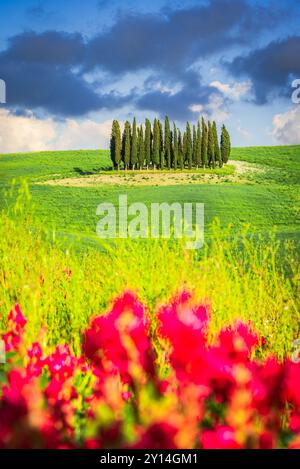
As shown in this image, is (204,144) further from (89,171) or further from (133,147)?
(89,171)

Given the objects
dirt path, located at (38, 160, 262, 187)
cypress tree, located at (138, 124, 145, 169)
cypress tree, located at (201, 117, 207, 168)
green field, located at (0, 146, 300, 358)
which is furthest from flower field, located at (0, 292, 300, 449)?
cypress tree, located at (201, 117, 207, 168)

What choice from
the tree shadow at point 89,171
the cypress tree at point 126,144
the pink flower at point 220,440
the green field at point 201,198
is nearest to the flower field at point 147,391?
the pink flower at point 220,440

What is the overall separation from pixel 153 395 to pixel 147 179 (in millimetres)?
20316

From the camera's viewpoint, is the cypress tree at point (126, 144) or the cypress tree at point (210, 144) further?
the cypress tree at point (210, 144)

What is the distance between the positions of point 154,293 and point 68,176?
72.7 ft

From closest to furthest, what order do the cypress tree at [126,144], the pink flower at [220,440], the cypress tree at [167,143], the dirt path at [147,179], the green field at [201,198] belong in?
1. the pink flower at [220,440]
2. the green field at [201,198]
3. the dirt path at [147,179]
4. the cypress tree at [167,143]
5. the cypress tree at [126,144]

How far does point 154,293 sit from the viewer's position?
3.29 metres

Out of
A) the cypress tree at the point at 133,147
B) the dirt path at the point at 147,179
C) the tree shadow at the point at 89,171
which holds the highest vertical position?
the cypress tree at the point at 133,147

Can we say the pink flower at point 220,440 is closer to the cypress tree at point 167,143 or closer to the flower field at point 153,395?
the flower field at point 153,395

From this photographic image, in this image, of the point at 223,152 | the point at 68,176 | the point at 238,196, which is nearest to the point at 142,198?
the point at 238,196

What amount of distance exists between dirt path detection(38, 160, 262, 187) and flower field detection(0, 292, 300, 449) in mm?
18137

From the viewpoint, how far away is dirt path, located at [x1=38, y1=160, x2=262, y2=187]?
2038 cm

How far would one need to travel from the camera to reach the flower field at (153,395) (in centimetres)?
112

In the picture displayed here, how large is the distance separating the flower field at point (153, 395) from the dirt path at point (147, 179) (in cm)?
1814
